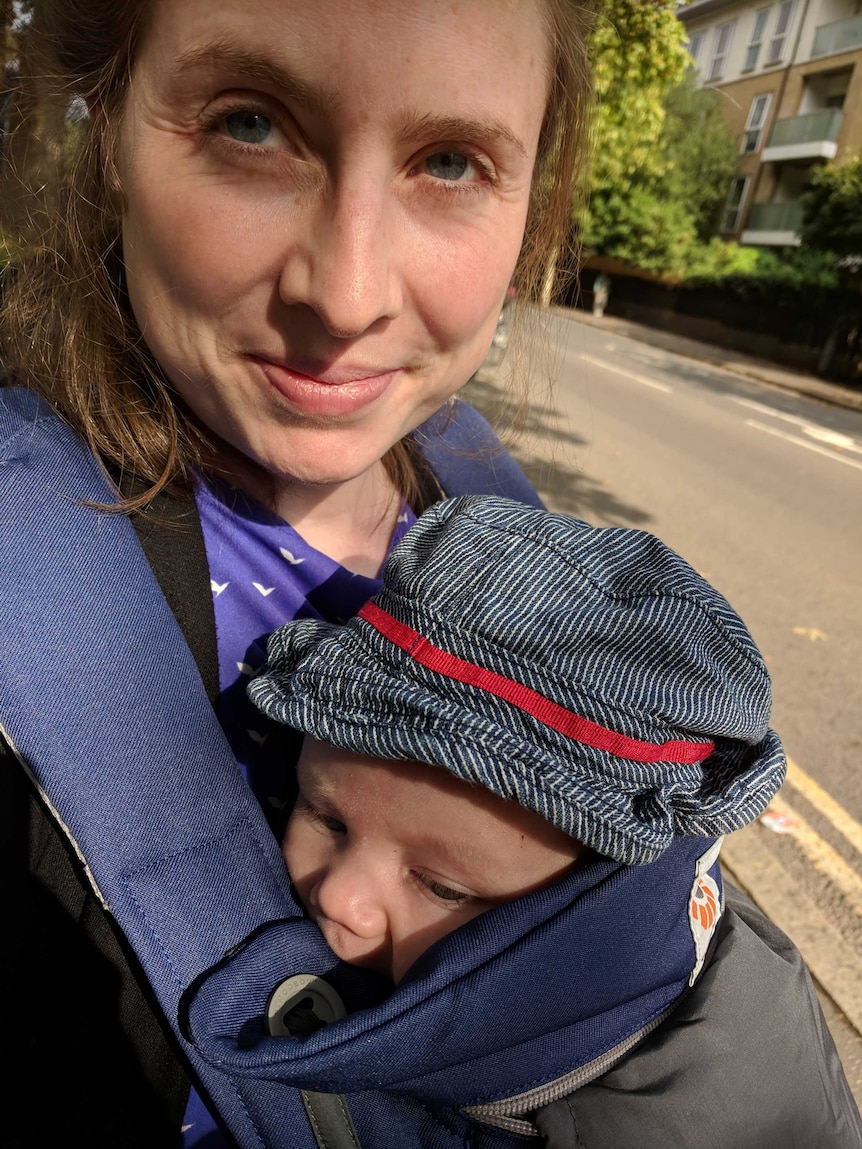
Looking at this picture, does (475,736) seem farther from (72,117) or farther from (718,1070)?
(72,117)

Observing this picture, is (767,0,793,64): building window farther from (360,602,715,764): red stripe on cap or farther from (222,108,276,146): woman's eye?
(360,602,715,764): red stripe on cap

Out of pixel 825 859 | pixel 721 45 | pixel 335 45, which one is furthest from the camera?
pixel 721 45

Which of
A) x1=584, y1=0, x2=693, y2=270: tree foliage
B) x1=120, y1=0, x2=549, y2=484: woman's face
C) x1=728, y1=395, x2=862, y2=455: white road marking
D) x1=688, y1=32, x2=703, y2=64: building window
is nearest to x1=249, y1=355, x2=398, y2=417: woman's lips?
x1=120, y1=0, x2=549, y2=484: woman's face

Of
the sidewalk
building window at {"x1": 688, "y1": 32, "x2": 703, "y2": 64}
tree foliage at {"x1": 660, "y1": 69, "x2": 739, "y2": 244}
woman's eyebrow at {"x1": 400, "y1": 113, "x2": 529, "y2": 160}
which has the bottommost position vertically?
the sidewalk

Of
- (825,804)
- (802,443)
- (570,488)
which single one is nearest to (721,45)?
(802,443)

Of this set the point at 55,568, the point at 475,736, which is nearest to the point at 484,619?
the point at 475,736

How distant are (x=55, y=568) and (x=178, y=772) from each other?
28cm

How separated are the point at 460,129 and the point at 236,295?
0.33m

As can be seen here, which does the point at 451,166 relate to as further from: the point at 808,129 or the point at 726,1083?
the point at 808,129

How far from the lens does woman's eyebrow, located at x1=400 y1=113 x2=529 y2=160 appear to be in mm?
938

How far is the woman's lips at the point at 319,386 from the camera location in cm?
105

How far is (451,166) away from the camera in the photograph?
3.42ft

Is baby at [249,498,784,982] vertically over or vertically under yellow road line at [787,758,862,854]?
over

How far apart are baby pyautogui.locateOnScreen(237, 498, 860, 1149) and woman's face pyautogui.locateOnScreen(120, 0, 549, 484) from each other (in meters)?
0.29
